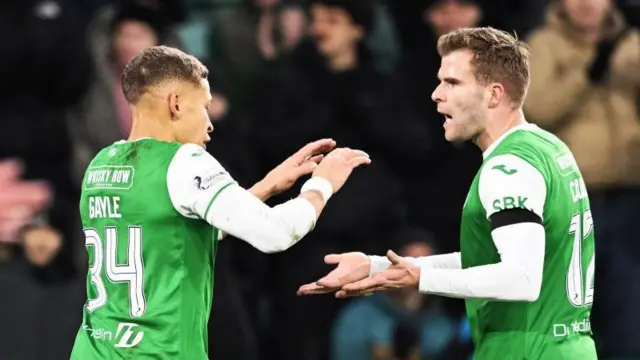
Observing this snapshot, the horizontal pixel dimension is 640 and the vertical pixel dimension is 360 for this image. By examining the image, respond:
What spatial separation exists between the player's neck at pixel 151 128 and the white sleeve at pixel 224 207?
0.56ft

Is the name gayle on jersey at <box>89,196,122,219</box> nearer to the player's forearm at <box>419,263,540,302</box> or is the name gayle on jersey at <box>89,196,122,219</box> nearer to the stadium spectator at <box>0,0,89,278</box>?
the player's forearm at <box>419,263,540,302</box>

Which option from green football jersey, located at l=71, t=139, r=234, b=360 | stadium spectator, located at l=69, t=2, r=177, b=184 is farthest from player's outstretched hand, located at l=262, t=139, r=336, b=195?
stadium spectator, located at l=69, t=2, r=177, b=184

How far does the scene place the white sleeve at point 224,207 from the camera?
5.31 meters

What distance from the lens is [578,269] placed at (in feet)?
18.3

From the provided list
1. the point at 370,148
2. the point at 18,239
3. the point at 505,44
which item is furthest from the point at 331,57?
the point at 505,44

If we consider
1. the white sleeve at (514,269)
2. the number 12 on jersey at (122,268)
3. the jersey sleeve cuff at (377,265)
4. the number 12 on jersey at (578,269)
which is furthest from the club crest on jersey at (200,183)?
the number 12 on jersey at (578,269)

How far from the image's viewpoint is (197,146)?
5.50 m

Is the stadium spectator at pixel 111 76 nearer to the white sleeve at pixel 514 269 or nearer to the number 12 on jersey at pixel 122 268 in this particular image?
the number 12 on jersey at pixel 122 268

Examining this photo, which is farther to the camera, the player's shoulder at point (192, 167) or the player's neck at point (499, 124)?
the player's neck at point (499, 124)

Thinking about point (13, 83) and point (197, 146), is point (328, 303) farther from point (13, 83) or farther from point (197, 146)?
point (197, 146)

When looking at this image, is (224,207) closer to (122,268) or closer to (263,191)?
(122,268)

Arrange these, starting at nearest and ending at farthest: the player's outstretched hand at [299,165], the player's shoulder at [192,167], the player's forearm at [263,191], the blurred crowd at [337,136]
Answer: the player's shoulder at [192,167], the player's outstretched hand at [299,165], the player's forearm at [263,191], the blurred crowd at [337,136]

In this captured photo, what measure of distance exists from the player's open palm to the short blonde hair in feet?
1.90

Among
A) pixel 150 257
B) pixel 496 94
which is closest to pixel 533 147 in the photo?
pixel 496 94
